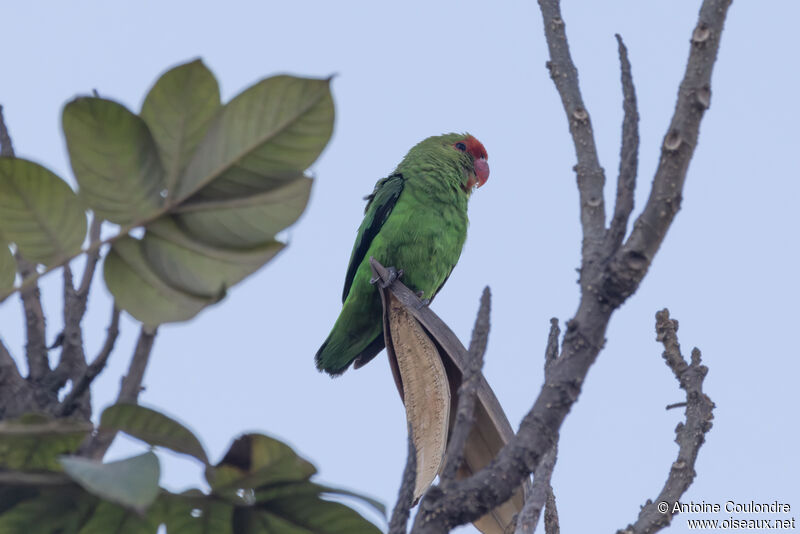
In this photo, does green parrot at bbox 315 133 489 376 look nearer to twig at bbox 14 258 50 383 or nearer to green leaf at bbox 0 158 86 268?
twig at bbox 14 258 50 383

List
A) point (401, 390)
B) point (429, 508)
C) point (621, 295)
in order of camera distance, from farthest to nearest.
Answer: point (401, 390) → point (621, 295) → point (429, 508)

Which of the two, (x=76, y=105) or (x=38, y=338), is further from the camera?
(x=38, y=338)

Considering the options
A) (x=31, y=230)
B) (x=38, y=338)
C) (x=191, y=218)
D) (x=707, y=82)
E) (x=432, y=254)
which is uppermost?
(x=432, y=254)

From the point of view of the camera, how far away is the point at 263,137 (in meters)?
1.42

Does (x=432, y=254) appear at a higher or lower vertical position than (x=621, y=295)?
higher

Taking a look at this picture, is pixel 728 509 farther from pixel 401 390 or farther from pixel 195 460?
pixel 195 460

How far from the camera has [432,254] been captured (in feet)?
20.2

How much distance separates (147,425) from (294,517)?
0.35 metres

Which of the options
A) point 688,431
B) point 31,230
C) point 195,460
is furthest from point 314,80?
point 688,431

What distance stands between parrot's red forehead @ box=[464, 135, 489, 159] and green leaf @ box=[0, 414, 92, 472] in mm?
6324

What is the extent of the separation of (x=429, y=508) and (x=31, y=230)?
3.03 feet

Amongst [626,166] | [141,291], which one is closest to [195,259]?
[141,291]

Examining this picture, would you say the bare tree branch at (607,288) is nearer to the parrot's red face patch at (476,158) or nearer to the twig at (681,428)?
the twig at (681,428)

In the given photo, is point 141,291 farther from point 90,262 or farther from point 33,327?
point 33,327
